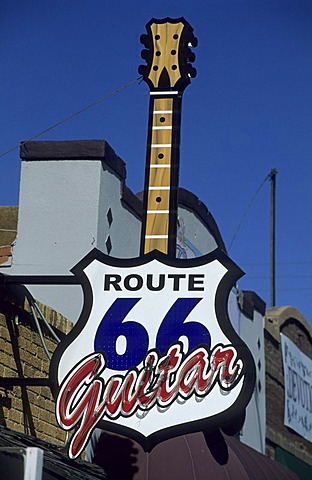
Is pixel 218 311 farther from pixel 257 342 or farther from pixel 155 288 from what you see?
pixel 257 342

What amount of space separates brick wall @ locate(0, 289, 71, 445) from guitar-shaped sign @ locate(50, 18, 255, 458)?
3.57 feet

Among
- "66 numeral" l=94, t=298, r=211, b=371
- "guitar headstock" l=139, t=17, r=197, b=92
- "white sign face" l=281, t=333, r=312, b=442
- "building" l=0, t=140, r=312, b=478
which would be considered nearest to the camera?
"66 numeral" l=94, t=298, r=211, b=371

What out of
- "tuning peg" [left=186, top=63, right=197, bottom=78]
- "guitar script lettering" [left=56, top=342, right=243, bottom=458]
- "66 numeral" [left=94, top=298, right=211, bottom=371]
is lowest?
"guitar script lettering" [left=56, top=342, right=243, bottom=458]

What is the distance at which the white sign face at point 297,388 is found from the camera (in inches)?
894

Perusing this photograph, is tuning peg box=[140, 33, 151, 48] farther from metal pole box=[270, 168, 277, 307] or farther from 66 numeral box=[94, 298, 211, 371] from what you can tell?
metal pole box=[270, 168, 277, 307]

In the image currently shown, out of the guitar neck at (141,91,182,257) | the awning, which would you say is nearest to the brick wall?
the awning

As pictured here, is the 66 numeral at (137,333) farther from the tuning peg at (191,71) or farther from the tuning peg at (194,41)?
the tuning peg at (194,41)

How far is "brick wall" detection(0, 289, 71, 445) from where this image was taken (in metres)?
10.8

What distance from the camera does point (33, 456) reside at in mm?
6418

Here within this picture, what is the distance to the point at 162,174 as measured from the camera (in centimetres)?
1157

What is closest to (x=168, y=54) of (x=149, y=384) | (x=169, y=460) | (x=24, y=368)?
(x=24, y=368)

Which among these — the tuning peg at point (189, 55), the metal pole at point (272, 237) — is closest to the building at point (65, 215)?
the tuning peg at point (189, 55)

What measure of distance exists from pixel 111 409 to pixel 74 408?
1.14ft

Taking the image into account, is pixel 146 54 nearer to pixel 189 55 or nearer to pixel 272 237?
pixel 189 55
